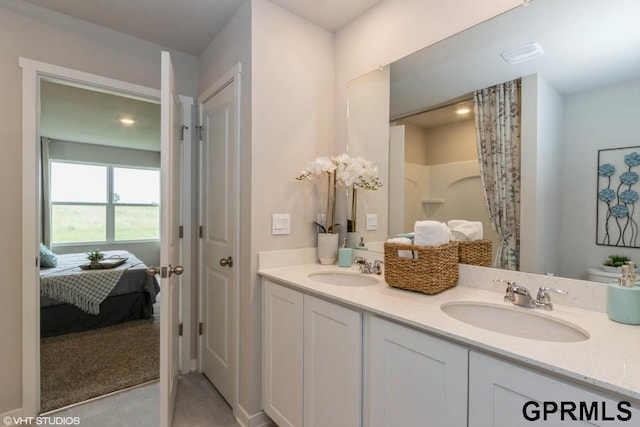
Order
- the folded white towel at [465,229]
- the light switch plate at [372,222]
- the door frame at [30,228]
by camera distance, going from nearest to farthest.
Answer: the folded white towel at [465,229] < the door frame at [30,228] < the light switch plate at [372,222]

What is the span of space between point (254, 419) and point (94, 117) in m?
4.15

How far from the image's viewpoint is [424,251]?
4.09ft

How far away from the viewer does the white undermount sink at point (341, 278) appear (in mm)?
1650

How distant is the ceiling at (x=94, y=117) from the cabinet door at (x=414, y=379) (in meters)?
3.04

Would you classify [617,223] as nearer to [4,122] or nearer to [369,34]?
[369,34]

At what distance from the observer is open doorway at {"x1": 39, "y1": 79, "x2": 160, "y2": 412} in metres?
2.40

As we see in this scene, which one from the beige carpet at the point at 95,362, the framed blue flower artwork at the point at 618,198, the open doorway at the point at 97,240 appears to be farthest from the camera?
the open doorway at the point at 97,240

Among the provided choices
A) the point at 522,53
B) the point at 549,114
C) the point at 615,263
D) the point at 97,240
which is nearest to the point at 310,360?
the point at 615,263

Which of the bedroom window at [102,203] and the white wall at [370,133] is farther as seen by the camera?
the bedroom window at [102,203]

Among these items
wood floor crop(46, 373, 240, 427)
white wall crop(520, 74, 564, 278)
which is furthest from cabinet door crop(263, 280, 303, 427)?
white wall crop(520, 74, 564, 278)

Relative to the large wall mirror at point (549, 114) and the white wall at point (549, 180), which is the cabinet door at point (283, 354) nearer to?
the large wall mirror at point (549, 114)

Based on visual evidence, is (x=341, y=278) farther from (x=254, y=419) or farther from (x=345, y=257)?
(x=254, y=419)

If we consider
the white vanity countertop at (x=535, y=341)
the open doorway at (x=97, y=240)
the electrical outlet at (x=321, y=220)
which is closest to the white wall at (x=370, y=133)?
the electrical outlet at (x=321, y=220)

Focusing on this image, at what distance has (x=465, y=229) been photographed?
142 centimetres
